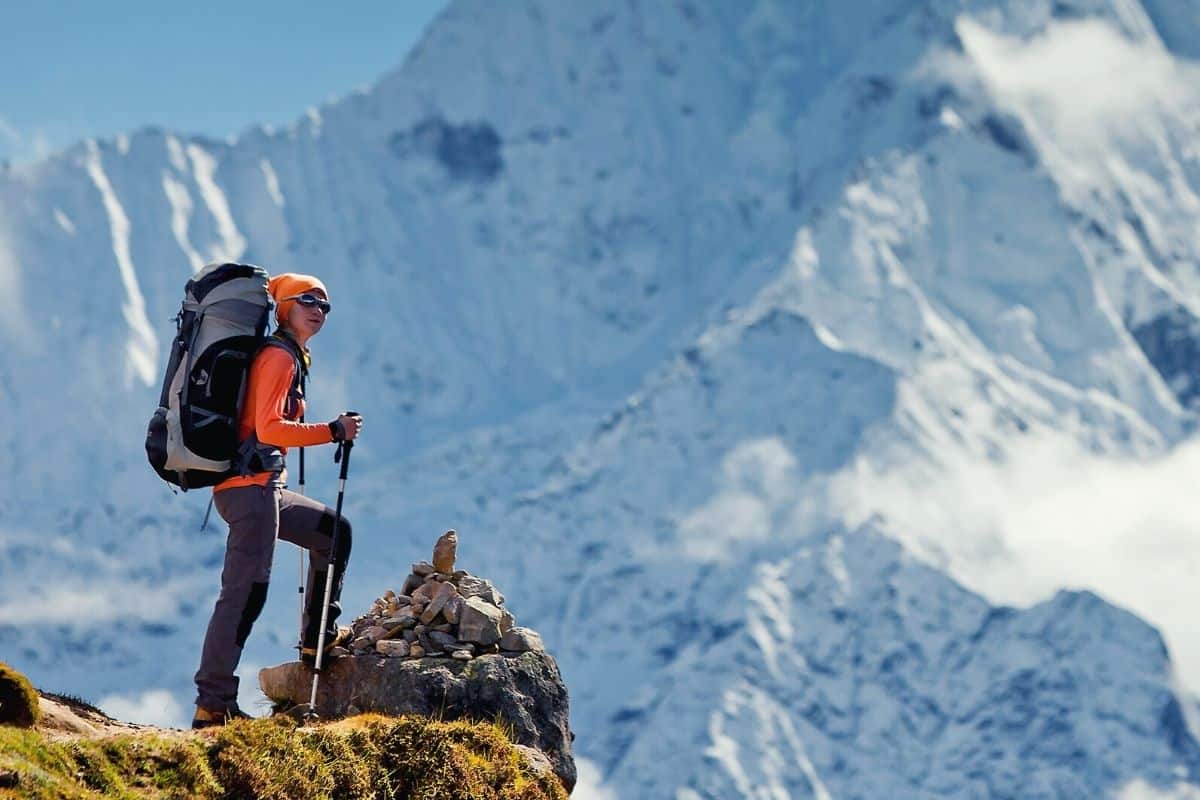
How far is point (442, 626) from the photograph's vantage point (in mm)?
18953

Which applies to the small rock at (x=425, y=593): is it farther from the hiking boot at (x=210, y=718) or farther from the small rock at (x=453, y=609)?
the hiking boot at (x=210, y=718)

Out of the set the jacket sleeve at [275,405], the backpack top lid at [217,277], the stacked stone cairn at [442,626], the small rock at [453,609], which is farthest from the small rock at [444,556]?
the backpack top lid at [217,277]

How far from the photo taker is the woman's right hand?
17453 millimetres

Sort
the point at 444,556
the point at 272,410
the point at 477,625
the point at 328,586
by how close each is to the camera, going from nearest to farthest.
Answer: the point at 272,410 → the point at 328,586 → the point at 477,625 → the point at 444,556

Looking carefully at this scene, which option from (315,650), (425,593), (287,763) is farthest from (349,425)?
(287,763)

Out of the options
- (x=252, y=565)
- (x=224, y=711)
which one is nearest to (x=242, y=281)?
(x=252, y=565)

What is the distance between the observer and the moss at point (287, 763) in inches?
577

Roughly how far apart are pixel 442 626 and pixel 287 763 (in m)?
3.38

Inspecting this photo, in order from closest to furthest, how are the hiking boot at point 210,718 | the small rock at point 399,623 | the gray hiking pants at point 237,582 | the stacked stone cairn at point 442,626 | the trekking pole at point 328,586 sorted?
the hiking boot at point 210,718 < the gray hiking pants at point 237,582 < the trekking pole at point 328,586 < the stacked stone cairn at point 442,626 < the small rock at point 399,623

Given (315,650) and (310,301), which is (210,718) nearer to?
(315,650)

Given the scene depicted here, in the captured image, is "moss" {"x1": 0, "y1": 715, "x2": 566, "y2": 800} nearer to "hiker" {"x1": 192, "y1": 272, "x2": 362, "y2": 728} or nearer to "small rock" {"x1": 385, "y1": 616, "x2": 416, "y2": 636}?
"hiker" {"x1": 192, "y1": 272, "x2": 362, "y2": 728}

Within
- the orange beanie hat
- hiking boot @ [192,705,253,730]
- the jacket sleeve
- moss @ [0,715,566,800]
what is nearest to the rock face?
moss @ [0,715,566,800]

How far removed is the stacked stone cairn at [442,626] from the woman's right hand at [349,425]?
6.30ft

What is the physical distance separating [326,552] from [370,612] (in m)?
1.49
